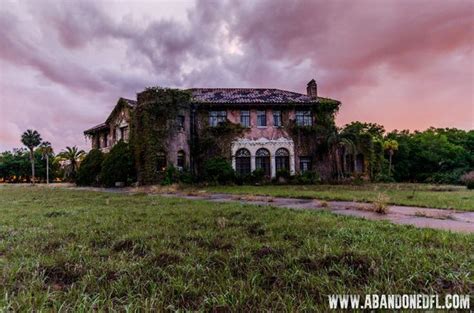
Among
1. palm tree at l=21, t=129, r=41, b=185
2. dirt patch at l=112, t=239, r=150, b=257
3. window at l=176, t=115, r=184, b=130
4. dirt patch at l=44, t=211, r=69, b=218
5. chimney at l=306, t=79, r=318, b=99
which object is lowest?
dirt patch at l=44, t=211, r=69, b=218

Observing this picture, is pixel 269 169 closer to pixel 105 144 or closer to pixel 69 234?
pixel 105 144

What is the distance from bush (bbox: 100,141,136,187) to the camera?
2245cm

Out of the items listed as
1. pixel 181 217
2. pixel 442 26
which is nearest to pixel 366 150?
pixel 442 26

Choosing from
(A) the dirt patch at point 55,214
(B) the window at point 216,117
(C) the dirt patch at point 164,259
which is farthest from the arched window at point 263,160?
(C) the dirt patch at point 164,259

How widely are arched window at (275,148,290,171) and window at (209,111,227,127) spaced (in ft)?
18.2

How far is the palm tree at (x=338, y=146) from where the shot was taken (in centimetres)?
2386

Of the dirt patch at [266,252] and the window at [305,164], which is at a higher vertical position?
the window at [305,164]

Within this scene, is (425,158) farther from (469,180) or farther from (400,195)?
(400,195)

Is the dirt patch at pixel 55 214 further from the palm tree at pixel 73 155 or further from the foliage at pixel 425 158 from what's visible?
the palm tree at pixel 73 155

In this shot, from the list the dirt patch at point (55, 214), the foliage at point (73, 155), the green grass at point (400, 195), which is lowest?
the green grass at point (400, 195)

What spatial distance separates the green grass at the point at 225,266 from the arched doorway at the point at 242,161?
64.5 ft

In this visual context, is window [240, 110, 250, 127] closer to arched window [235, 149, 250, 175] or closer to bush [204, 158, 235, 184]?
arched window [235, 149, 250, 175]

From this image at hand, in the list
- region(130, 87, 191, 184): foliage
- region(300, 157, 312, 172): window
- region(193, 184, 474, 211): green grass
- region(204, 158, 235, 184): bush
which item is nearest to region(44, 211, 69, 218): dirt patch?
region(193, 184, 474, 211): green grass

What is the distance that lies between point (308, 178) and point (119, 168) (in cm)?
1527
